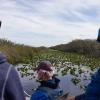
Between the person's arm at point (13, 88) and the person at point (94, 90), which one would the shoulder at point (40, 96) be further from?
the person's arm at point (13, 88)

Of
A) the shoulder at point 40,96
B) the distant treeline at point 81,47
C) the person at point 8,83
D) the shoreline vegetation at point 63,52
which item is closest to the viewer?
the person at point 8,83

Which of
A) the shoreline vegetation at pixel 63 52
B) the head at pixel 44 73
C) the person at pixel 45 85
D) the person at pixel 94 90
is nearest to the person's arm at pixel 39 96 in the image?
the person at pixel 45 85

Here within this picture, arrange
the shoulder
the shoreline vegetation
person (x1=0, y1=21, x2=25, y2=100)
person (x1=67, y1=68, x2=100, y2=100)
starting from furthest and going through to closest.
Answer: the shoreline vegetation < the shoulder < person (x1=67, y1=68, x2=100, y2=100) < person (x1=0, y1=21, x2=25, y2=100)

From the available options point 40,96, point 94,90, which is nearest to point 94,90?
point 94,90

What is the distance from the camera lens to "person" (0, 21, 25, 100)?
9.89 ft

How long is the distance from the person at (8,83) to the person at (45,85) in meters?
1.51

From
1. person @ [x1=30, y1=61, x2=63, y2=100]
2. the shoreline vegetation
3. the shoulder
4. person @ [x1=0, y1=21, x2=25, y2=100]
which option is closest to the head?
person @ [x1=30, y1=61, x2=63, y2=100]

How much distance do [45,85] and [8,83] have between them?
1.70 metres

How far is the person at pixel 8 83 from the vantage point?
3014mm

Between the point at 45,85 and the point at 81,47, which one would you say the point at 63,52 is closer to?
the point at 81,47

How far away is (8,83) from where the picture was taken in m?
3.03

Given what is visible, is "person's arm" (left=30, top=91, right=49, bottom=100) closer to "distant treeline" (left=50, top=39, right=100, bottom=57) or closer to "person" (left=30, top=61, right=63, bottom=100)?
"person" (left=30, top=61, right=63, bottom=100)

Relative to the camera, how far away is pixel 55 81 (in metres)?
4.79

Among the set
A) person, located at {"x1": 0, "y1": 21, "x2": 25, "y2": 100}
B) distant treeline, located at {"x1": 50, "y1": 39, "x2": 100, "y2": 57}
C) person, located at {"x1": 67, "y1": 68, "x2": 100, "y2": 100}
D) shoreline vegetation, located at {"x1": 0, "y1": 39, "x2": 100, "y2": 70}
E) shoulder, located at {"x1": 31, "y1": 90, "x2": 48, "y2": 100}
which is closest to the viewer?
person, located at {"x1": 0, "y1": 21, "x2": 25, "y2": 100}
